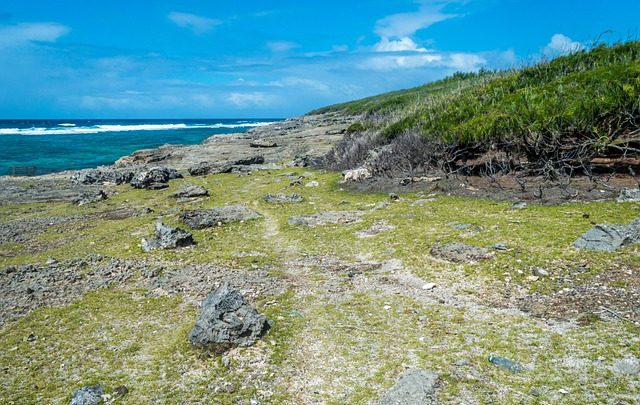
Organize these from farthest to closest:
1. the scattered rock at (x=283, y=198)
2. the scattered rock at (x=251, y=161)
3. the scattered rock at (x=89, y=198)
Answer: the scattered rock at (x=251, y=161)
the scattered rock at (x=89, y=198)
the scattered rock at (x=283, y=198)

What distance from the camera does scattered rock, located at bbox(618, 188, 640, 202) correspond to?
9508mm

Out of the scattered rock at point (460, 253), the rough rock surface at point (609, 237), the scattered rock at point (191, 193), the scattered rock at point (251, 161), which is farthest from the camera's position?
the scattered rock at point (251, 161)

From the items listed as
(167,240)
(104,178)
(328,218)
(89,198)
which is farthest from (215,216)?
(104,178)

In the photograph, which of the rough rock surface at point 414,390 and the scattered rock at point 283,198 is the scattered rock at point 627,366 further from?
the scattered rock at point 283,198

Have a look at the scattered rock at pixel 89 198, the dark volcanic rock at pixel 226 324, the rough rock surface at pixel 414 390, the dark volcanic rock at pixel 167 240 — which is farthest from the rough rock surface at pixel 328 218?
the scattered rock at pixel 89 198

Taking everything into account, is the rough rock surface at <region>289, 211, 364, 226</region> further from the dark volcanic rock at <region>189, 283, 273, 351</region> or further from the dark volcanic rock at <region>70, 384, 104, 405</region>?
the dark volcanic rock at <region>70, 384, 104, 405</region>

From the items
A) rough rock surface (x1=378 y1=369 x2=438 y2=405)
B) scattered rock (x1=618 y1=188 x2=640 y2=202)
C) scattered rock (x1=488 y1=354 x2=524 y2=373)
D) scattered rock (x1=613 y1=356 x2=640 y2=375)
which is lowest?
rough rock surface (x1=378 y1=369 x2=438 y2=405)

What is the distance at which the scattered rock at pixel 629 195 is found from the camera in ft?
31.2

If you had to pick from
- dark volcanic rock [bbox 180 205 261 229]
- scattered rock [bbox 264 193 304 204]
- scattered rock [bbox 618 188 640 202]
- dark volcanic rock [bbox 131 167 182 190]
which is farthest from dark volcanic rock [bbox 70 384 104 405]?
dark volcanic rock [bbox 131 167 182 190]

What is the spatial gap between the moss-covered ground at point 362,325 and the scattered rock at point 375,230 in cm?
14

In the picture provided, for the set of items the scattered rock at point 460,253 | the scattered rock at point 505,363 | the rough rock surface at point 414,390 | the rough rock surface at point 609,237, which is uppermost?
the rough rock surface at point 609,237

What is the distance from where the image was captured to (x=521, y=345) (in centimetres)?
503

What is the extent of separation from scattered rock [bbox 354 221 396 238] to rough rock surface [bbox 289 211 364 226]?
2.89ft

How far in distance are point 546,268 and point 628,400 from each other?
10.0 ft
